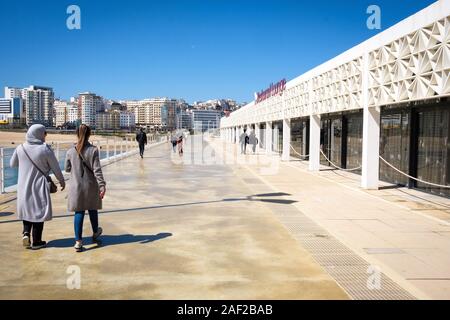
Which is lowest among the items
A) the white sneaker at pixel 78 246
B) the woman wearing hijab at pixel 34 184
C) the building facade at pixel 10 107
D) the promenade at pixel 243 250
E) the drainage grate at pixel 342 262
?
the drainage grate at pixel 342 262

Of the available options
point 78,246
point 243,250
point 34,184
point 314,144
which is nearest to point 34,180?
point 34,184

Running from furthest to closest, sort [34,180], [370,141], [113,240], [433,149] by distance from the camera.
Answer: [370,141] < [433,149] < [113,240] < [34,180]

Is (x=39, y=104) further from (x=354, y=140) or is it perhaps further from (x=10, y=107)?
(x=354, y=140)

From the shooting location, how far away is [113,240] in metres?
6.56

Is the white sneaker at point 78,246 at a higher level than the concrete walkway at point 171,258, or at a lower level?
higher

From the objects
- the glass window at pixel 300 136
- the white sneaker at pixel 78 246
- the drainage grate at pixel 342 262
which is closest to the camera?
the drainage grate at pixel 342 262

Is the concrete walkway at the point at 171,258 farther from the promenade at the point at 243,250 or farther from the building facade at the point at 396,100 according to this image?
the building facade at the point at 396,100

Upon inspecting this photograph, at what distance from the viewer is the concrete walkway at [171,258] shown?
14.6ft

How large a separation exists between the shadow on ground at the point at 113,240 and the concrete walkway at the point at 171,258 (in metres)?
0.01

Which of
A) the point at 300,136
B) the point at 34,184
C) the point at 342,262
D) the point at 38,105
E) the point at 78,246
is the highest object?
the point at 38,105

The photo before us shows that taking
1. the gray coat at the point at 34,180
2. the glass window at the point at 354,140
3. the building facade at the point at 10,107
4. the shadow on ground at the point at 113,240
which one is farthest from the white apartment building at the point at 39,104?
the gray coat at the point at 34,180

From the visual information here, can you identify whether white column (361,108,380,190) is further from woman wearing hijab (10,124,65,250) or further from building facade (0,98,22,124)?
building facade (0,98,22,124)

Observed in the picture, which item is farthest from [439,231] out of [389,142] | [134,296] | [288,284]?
[389,142]

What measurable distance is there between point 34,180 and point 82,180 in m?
0.64
